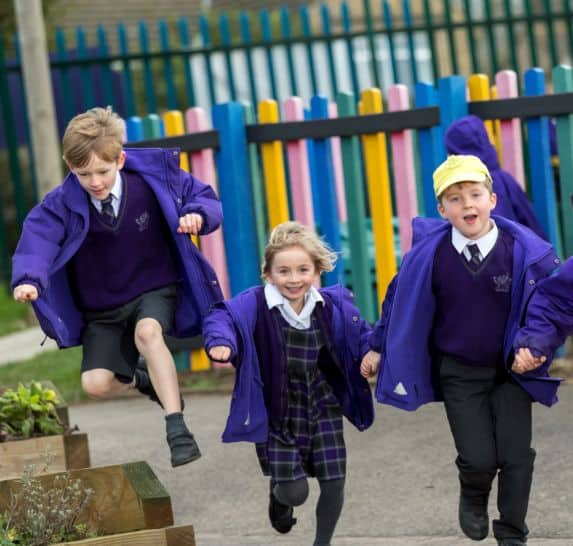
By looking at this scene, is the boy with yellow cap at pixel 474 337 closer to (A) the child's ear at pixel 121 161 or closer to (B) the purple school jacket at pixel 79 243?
(B) the purple school jacket at pixel 79 243

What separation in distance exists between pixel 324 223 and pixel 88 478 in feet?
10.9

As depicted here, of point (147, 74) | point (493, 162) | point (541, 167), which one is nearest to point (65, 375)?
point (493, 162)

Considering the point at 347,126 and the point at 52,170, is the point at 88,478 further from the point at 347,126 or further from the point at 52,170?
the point at 52,170

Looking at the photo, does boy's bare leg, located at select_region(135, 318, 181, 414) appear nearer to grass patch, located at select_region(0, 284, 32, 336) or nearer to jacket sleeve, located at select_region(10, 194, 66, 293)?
jacket sleeve, located at select_region(10, 194, 66, 293)

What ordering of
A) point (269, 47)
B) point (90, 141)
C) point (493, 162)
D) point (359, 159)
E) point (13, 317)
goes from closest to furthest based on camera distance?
point (90, 141) → point (493, 162) → point (359, 159) → point (13, 317) → point (269, 47)

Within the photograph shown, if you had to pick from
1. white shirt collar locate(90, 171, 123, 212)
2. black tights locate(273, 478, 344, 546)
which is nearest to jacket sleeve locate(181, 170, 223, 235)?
white shirt collar locate(90, 171, 123, 212)

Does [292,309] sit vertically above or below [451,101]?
below

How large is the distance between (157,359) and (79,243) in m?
0.55

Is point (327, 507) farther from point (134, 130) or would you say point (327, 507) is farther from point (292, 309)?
point (134, 130)

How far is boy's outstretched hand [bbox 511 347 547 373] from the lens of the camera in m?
4.43

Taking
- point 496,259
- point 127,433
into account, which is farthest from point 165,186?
point 127,433

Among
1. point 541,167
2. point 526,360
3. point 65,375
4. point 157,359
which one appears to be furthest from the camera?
point 65,375

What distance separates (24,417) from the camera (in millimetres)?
6082

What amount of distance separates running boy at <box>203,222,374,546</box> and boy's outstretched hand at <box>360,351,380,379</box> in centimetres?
8
